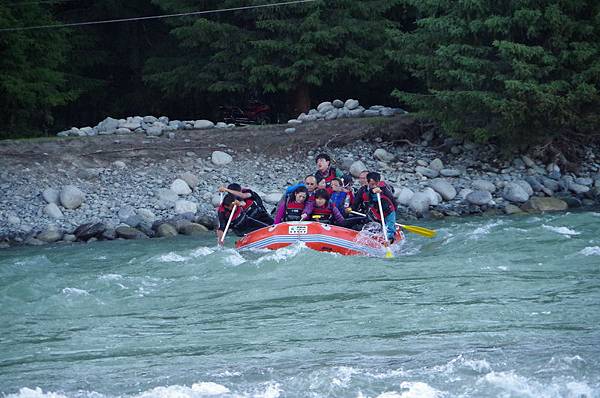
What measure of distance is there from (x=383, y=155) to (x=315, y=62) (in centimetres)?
356

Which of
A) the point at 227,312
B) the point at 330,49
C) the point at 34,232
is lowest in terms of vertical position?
the point at 34,232

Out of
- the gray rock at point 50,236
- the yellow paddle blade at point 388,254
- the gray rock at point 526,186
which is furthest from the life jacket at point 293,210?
the gray rock at point 526,186

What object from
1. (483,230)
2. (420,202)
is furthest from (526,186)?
(483,230)

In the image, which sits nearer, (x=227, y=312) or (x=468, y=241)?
(x=227, y=312)

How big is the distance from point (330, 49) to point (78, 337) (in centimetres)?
1678

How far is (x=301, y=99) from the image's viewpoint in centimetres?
2664

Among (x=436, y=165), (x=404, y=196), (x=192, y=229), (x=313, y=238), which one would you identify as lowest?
(x=192, y=229)

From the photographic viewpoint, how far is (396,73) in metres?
26.2

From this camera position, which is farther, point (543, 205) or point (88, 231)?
point (543, 205)

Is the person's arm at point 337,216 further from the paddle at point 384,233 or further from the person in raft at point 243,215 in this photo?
the person in raft at point 243,215

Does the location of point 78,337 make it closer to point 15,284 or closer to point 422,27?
point 15,284

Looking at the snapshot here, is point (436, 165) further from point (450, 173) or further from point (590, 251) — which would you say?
point (590, 251)

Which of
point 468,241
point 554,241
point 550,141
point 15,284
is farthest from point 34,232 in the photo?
point 550,141

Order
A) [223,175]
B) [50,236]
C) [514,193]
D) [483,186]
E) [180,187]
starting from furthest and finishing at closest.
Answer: [223,175] < [483,186] < [180,187] < [514,193] < [50,236]
